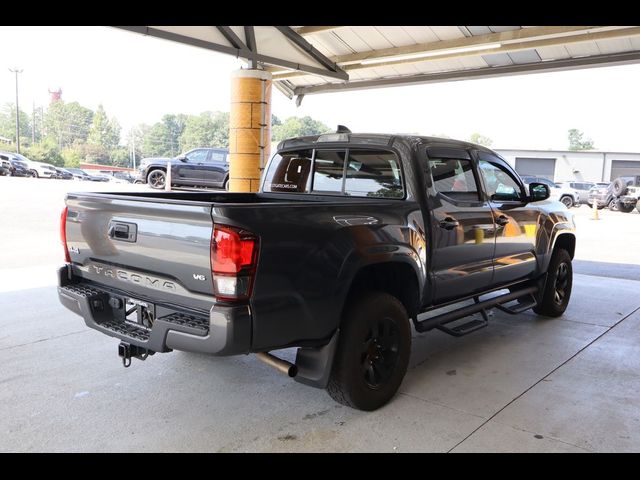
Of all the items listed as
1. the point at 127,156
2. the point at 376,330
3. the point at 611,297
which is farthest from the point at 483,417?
the point at 127,156

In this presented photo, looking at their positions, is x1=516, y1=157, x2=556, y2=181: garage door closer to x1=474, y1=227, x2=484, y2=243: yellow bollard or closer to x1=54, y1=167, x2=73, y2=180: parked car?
x1=54, y1=167, x2=73, y2=180: parked car

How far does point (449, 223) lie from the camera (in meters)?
4.18

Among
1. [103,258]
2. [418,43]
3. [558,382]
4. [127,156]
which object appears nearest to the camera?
[103,258]

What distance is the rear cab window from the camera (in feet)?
13.7

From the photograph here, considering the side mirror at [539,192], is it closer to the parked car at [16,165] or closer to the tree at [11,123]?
the parked car at [16,165]

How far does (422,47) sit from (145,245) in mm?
9847

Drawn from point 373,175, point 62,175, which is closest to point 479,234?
point 373,175

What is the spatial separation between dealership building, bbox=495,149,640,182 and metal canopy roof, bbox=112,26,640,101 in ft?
145

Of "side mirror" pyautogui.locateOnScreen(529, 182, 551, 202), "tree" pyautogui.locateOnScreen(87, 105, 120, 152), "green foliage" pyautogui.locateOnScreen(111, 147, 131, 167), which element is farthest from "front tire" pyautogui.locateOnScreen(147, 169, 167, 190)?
"tree" pyautogui.locateOnScreen(87, 105, 120, 152)

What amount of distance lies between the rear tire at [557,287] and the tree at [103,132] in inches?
3269

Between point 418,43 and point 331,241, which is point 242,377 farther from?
point 418,43

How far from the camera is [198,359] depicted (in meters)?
4.53
